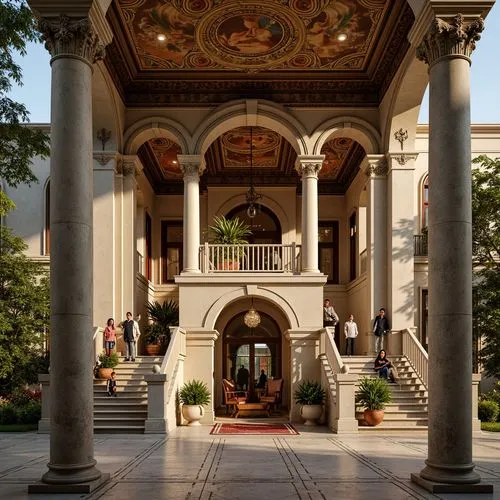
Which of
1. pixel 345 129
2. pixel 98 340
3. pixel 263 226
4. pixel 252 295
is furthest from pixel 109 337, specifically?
pixel 263 226

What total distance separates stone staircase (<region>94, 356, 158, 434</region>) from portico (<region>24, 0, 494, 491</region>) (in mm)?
1579

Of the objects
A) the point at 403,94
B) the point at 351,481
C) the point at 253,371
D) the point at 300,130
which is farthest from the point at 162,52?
the point at 351,481

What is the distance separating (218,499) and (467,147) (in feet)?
17.2

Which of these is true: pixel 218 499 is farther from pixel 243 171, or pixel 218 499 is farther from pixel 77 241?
pixel 243 171

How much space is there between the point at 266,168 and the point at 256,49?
858 cm

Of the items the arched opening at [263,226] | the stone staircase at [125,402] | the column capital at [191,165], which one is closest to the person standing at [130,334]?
the stone staircase at [125,402]

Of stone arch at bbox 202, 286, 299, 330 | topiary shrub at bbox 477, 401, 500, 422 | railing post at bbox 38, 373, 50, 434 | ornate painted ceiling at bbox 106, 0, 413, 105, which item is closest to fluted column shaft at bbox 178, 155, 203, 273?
stone arch at bbox 202, 286, 299, 330

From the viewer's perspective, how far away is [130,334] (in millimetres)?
19828

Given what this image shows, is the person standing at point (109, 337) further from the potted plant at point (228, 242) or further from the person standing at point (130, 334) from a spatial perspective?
the potted plant at point (228, 242)

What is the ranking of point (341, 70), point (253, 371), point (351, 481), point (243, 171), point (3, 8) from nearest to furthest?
point (351, 481)
point (3, 8)
point (341, 70)
point (253, 371)
point (243, 171)

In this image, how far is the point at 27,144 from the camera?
51.4 feet

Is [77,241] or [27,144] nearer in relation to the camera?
[77,241]

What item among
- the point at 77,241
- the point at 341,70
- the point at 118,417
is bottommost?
the point at 118,417

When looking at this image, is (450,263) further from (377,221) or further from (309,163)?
(309,163)
